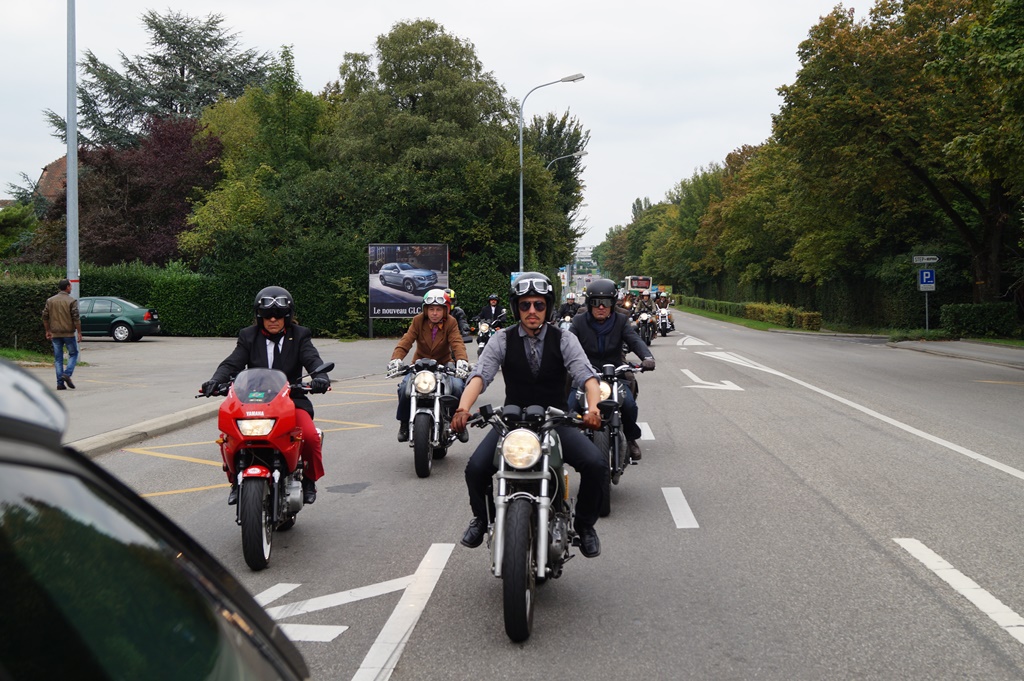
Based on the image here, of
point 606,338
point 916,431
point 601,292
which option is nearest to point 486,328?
point 916,431

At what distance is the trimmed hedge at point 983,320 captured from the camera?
1384 inches

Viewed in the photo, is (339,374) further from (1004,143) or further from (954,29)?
(954,29)

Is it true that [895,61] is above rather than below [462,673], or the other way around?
above

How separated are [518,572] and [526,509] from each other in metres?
0.33

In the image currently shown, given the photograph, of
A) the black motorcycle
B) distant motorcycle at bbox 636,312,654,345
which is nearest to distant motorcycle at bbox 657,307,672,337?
distant motorcycle at bbox 636,312,654,345

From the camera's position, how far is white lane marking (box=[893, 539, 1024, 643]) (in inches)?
184

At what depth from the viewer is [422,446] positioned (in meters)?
9.06

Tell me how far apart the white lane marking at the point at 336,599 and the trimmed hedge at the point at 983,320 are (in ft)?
113

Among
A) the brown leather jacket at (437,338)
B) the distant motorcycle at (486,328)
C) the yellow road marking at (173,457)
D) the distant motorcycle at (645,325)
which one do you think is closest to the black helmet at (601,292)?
the brown leather jacket at (437,338)

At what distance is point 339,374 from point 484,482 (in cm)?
1630

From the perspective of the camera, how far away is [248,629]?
177 centimetres

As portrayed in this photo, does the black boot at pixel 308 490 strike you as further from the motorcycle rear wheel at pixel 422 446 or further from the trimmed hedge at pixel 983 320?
the trimmed hedge at pixel 983 320

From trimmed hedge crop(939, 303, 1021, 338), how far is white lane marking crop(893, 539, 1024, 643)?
106ft

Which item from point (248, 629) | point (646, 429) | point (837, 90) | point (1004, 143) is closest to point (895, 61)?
point (837, 90)
